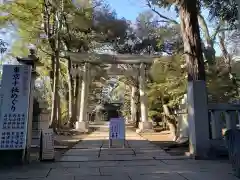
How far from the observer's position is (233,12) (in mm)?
10133

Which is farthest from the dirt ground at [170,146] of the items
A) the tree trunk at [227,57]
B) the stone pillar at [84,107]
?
the stone pillar at [84,107]

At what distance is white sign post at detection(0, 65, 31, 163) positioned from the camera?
6703 millimetres

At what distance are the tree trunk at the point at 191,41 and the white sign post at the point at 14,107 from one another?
4551 mm

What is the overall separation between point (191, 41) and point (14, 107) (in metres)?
5.28

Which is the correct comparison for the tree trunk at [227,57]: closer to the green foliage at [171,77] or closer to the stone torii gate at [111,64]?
the green foliage at [171,77]

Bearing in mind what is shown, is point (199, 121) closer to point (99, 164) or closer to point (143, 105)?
point (99, 164)

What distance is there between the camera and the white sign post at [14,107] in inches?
264

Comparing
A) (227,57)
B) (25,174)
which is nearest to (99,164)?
(25,174)

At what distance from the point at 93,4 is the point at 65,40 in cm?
324

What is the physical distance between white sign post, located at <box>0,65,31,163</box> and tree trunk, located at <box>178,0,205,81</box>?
4.55 metres

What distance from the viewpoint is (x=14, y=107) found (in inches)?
271

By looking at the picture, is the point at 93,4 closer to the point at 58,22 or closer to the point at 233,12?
the point at 58,22

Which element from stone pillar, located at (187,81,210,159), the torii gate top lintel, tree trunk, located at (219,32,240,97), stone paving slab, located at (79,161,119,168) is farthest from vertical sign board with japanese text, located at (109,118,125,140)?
the torii gate top lintel

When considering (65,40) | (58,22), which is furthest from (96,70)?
(58,22)
